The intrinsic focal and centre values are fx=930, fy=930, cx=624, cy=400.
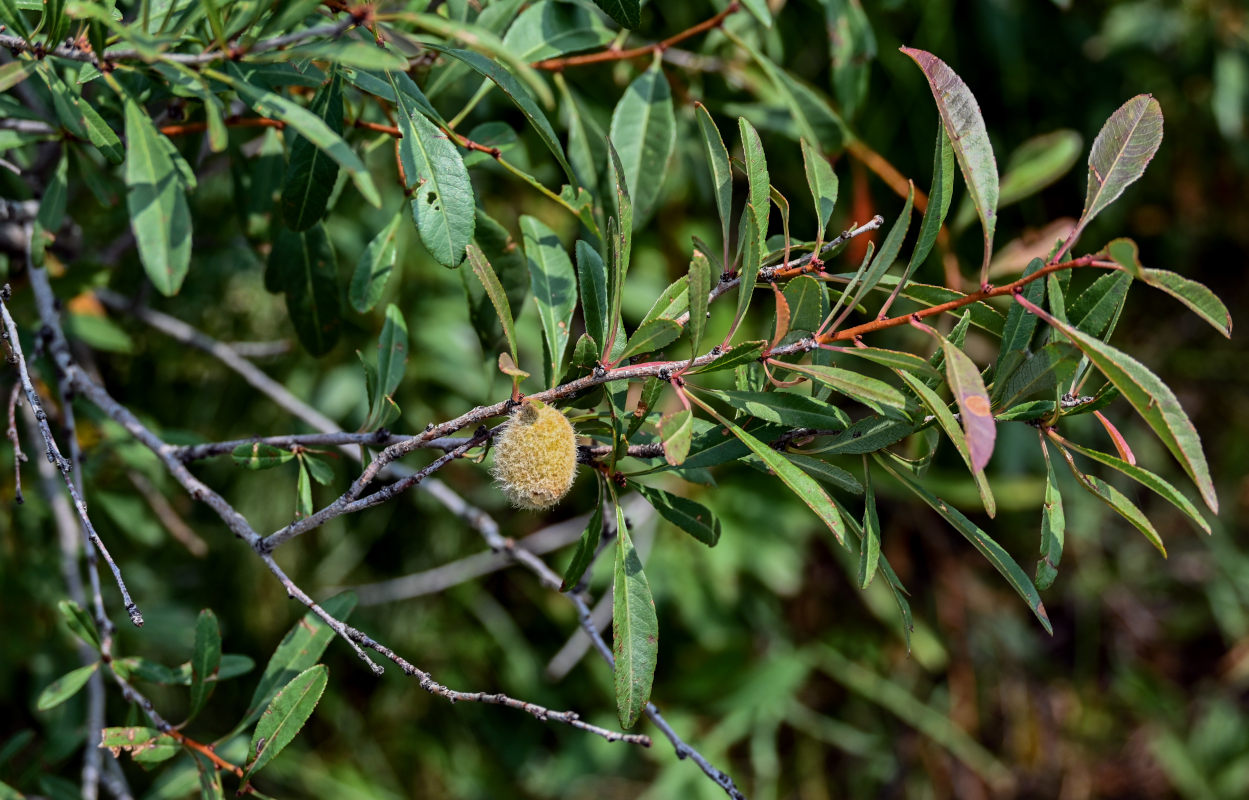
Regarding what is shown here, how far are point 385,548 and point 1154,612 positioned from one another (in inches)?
63.1

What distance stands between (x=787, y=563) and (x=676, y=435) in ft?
3.83

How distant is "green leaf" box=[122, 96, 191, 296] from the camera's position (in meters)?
0.53

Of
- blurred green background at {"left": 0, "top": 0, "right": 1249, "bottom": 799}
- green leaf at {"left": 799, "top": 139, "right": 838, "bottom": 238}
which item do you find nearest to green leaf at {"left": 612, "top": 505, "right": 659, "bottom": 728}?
green leaf at {"left": 799, "top": 139, "right": 838, "bottom": 238}

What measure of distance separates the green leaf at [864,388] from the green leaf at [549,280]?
0.63 ft

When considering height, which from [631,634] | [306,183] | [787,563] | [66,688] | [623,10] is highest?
[623,10]

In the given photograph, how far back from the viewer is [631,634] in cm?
63

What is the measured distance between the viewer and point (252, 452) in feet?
2.36

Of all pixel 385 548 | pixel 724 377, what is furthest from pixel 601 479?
pixel 385 548

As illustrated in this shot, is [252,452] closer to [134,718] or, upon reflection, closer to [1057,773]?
[134,718]

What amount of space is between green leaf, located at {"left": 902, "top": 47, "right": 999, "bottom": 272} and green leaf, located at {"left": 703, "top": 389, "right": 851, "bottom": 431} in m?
0.13

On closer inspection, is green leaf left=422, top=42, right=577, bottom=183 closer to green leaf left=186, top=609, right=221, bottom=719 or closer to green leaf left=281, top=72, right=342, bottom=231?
green leaf left=281, top=72, right=342, bottom=231

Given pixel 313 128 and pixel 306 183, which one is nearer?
pixel 313 128

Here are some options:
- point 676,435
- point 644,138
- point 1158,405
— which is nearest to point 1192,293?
point 1158,405

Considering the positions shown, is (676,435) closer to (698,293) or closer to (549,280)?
(698,293)
